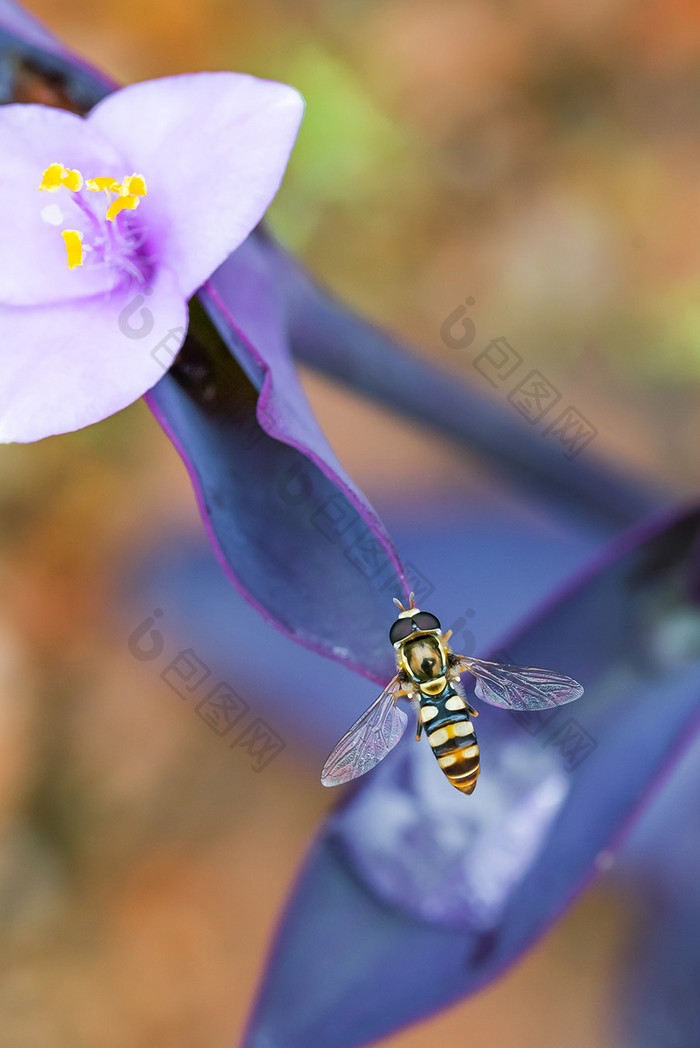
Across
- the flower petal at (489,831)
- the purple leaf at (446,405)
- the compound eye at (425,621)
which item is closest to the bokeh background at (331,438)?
the purple leaf at (446,405)

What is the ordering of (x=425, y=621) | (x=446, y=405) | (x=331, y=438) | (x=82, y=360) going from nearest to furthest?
(x=82, y=360), (x=425, y=621), (x=446, y=405), (x=331, y=438)

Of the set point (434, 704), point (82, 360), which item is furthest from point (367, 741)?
point (82, 360)

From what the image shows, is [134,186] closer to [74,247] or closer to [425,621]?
[74,247]

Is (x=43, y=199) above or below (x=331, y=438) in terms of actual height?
above

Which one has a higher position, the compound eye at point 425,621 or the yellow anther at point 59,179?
the yellow anther at point 59,179

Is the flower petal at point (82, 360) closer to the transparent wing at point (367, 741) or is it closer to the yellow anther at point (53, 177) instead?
the yellow anther at point (53, 177)

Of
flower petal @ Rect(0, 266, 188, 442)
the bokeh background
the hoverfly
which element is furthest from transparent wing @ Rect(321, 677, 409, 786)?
the bokeh background

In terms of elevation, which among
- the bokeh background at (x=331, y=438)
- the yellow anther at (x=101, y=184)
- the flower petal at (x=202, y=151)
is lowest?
the bokeh background at (x=331, y=438)

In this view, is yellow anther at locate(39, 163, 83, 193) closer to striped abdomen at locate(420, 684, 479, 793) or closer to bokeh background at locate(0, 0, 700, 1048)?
striped abdomen at locate(420, 684, 479, 793)
